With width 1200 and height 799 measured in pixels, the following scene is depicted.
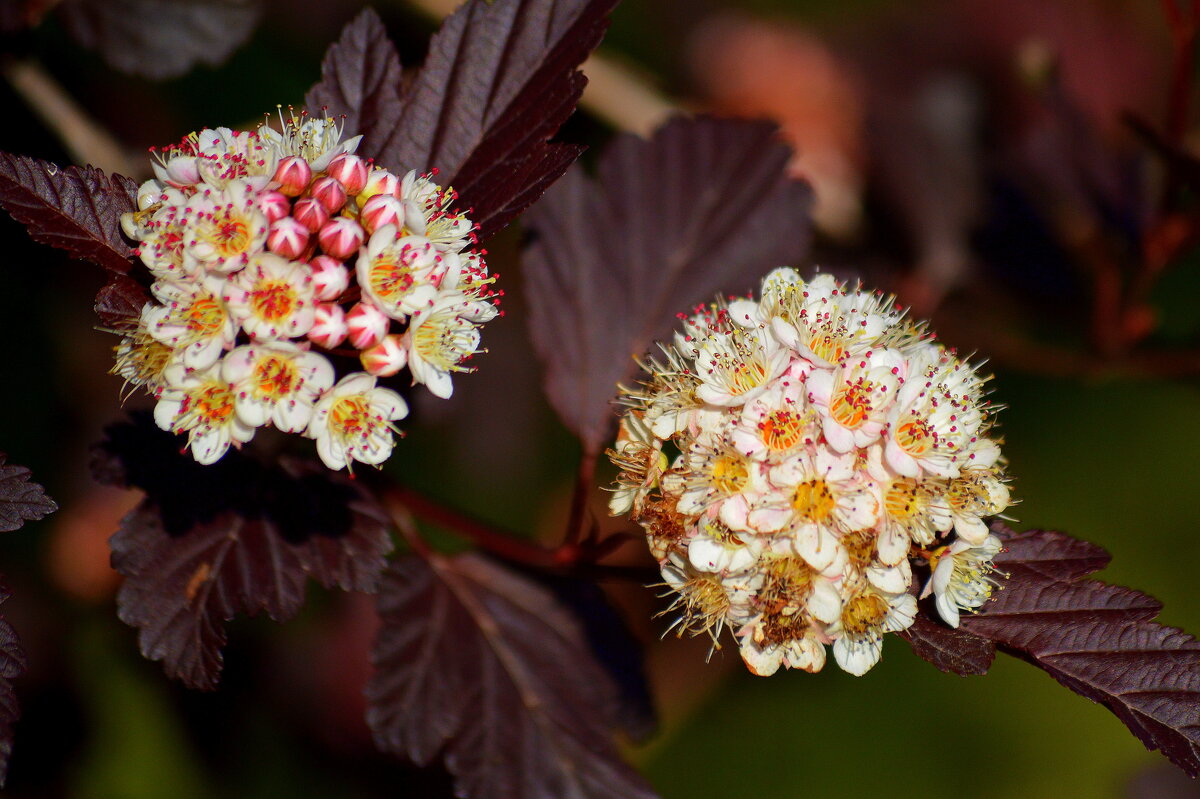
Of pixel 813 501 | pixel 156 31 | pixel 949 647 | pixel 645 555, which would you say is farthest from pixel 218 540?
pixel 645 555

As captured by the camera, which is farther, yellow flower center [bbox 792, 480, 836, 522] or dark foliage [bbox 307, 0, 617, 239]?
dark foliage [bbox 307, 0, 617, 239]

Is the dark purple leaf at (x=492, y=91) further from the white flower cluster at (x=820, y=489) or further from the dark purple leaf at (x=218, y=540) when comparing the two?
the dark purple leaf at (x=218, y=540)

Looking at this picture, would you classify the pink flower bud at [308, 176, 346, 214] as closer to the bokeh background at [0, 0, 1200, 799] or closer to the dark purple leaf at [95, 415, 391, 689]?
the dark purple leaf at [95, 415, 391, 689]

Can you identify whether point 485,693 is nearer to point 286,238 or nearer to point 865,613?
point 865,613

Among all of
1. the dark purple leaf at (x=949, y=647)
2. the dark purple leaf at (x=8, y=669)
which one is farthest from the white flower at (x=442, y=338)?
the dark purple leaf at (x=949, y=647)

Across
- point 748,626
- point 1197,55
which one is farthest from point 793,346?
point 1197,55

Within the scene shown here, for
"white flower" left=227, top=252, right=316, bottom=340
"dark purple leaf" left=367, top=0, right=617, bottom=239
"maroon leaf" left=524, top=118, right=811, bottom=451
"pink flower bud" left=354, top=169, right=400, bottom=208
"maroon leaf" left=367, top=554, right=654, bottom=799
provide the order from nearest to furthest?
"white flower" left=227, top=252, right=316, bottom=340, "pink flower bud" left=354, top=169, right=400, bottom=208, "dark purple leaf" left=367, top=0, right=617, bottom=239, "maroon leaf" left=367, top=554, right=654, bottom=799, "maroon leaf" left=524, top=118, right=811, bottom=451

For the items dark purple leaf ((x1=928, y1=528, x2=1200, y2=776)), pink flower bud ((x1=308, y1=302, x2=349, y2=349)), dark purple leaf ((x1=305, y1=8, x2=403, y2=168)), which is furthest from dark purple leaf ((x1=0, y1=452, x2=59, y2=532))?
dark purple leaf ((x1=928, y1=528, x2=1200, y2=776))
